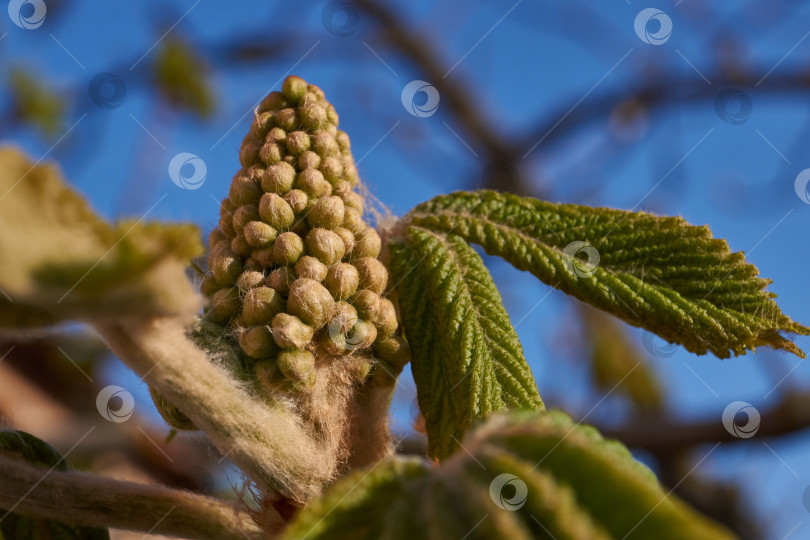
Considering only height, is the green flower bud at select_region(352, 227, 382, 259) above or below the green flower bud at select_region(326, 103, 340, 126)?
below

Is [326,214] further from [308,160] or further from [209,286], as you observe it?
[209,286]

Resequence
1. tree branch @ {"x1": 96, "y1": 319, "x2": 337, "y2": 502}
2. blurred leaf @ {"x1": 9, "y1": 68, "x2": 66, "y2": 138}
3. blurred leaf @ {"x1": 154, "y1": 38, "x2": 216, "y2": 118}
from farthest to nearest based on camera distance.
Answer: blurred leaf @ {"x1": 9, "y1": 68, "x2": 66, "y2": 138}
blurred leaf @ {"x1": 154, "y1": 38, "x2": 216, "y2": 118}
tree branch @ {"x1": 96, "y1": 319, "x2": 337, "y2": 502}

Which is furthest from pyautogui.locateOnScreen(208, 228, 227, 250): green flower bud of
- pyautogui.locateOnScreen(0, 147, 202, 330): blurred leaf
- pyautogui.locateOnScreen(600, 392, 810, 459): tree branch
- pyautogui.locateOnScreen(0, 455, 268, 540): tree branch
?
pyautogui.locateOnScreen(600, 392, 810, 459): tree branch

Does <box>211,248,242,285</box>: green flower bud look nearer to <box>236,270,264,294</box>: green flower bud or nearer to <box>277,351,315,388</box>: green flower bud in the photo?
<box>236,270,264,294</box>: green flower bud

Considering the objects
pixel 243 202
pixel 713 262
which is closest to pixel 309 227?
pixel 243 202

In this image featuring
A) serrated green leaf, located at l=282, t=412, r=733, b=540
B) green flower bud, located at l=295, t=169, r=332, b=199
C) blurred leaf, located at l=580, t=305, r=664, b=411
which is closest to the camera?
serrated green leaf, located at l=282, t=412, r=733, b=540

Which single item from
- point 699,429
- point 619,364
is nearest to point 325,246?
point 699,429

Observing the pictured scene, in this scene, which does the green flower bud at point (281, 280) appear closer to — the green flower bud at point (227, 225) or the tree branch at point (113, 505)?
the green flower bud at point (227, 225)
